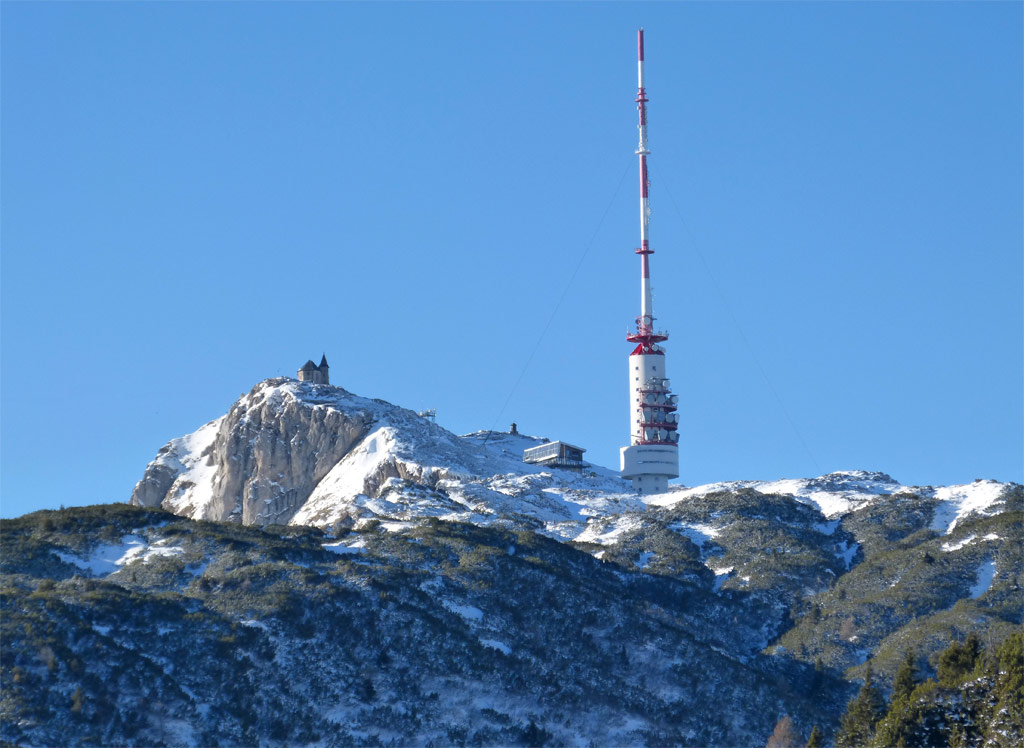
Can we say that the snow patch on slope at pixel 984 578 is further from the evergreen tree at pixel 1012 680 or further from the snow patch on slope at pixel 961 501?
the evergreen tree at pixel 1012 680

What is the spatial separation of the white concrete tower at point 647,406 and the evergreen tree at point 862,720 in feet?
272

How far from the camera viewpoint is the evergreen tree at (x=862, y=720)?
309ft

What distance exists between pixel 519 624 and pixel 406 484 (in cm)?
4503

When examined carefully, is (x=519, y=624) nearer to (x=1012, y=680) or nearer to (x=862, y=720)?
(x=862, y=720)

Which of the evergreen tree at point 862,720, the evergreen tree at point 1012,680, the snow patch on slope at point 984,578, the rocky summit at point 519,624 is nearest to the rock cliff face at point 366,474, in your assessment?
the rocky summit at point 519,624

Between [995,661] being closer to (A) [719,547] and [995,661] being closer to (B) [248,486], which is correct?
(A) [719,547]

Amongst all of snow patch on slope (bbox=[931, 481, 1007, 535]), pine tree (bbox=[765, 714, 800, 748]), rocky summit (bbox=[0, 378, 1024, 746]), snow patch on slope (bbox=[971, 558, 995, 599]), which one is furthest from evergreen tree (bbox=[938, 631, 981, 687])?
snow patch on slope (bbox=[931, 481, 1007, 535])

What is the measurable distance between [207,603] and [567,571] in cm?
2715

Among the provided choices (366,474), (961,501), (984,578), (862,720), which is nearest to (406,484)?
(366,474)

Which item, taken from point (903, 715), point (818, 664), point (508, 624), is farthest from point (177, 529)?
point (903, 715)

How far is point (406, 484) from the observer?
530 feet

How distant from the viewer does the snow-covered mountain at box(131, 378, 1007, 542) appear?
507 ft

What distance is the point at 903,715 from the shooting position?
91.0 m

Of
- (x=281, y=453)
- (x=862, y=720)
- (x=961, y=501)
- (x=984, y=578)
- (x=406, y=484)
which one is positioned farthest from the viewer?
(x=281, y=453)
